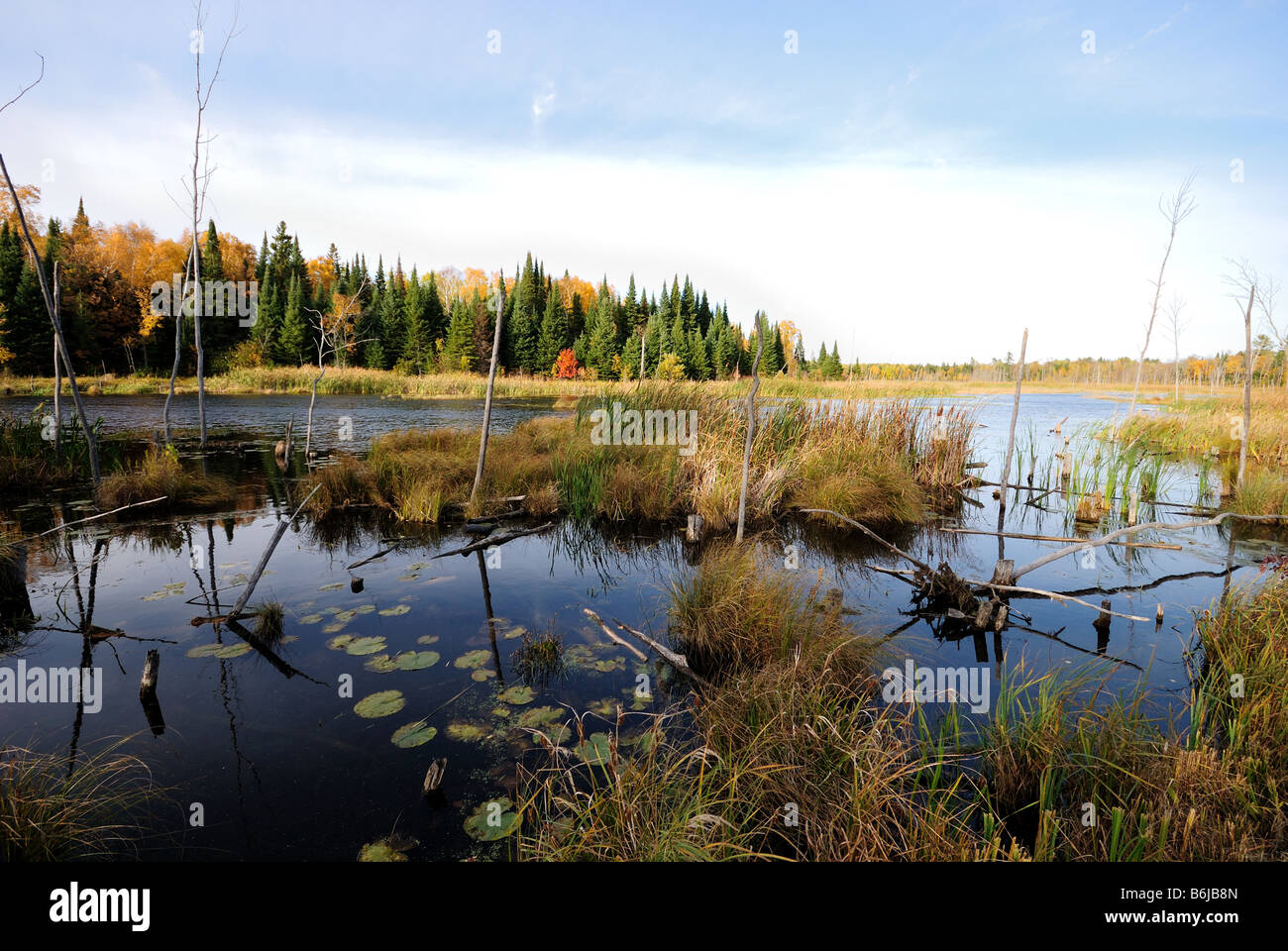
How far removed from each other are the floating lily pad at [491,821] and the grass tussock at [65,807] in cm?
143

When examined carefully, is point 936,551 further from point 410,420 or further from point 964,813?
point 410,420

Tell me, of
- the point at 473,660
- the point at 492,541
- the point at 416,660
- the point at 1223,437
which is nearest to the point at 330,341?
the point at 492,541

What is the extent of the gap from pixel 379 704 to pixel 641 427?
6.89 m

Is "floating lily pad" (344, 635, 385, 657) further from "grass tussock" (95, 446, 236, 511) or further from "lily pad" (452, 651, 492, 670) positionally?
"grass tussock" (95, 446, 236, 511)

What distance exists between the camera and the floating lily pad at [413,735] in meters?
3.30

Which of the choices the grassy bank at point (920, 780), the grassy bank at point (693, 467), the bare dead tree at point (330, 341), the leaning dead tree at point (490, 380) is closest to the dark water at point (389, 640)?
the grassy bank at point (920, 780)

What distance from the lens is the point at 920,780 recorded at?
2.86 m

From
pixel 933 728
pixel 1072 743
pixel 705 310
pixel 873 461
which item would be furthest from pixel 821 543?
pixel 705 310

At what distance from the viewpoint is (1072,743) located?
284 centimetres

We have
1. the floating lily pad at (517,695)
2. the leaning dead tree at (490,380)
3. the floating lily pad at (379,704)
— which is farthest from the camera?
the leaning dead tree at (490,380)

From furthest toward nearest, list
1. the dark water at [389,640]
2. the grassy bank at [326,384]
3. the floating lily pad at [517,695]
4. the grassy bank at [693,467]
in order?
the grassy bank at [326,384] < the grassy bank at [693,467] < the floating lily pad at [517,695] < the dark water at [389,640]

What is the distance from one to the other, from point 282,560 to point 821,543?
21.9 ft

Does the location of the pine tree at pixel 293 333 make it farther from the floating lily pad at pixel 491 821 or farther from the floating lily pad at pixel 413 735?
the floating lily pad at pixel 491 821
